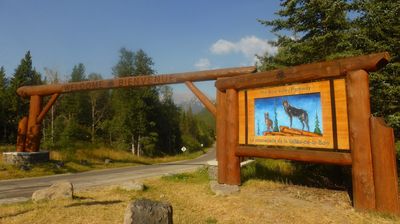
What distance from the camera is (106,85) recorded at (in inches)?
586

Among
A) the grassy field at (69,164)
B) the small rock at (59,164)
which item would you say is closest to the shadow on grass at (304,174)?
the grassy field at (69,164)

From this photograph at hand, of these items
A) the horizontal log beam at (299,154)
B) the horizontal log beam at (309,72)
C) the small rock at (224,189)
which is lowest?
the small rock at (224,189)

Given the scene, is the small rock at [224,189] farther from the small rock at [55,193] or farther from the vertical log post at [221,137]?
the small rock at [55,193]

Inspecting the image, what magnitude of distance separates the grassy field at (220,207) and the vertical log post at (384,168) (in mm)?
299

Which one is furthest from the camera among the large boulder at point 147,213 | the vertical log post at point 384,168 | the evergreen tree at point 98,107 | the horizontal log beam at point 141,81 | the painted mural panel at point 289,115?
the evergreen tree at point 98,107

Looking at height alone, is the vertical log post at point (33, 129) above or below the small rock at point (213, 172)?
above

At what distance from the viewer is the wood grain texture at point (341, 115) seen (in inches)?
295

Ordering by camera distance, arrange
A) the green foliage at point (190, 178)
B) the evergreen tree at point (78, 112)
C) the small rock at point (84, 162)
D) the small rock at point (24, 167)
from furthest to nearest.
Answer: the evergreen tree at point (78, 112)
the small rock at point (84, 162)
the small rock at point (24, 167)
the green foliage at point (190, 178)

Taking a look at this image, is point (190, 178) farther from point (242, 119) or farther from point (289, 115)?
point (289, 115)

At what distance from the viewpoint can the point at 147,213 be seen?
498 centimetres

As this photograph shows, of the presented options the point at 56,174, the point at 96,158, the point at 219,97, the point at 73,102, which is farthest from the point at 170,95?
the point at 219,97

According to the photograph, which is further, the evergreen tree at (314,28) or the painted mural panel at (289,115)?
the evergreen tree at (314,28)

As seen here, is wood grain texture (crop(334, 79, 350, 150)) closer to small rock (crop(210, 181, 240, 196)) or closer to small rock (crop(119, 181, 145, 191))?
small rock (crop(210, 181, 240, 196))

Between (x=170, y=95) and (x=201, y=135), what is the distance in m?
32.4
